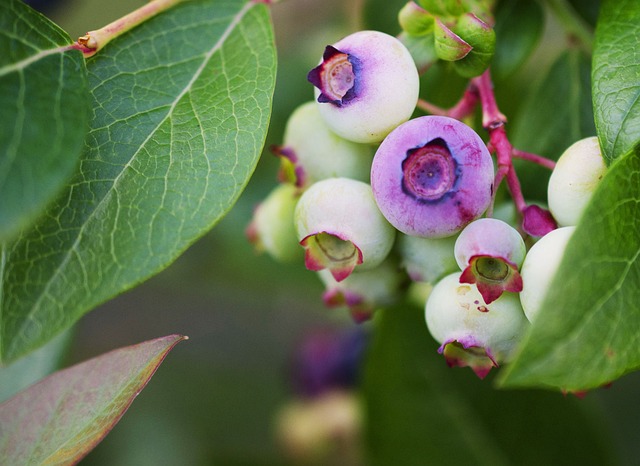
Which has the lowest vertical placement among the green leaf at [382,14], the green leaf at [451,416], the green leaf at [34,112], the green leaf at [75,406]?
the green leaf at [451,416]

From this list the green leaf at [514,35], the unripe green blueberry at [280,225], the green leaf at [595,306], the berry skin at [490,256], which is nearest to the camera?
the green leaf at [595,306]

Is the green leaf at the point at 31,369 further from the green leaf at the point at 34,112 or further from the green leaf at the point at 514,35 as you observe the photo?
the green leaf at the point at 514,35

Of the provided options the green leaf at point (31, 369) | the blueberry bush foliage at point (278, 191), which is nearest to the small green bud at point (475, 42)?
the blueberry bush foliage at point (278, 191)

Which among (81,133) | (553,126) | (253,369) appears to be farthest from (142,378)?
(253,369)

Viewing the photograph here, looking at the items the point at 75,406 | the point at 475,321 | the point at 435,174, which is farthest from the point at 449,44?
the point at 75,406

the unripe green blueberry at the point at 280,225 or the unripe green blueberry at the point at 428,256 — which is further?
the unripe green blueberry at the point at 280,225

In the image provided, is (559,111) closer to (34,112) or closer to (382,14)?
(382,14)
